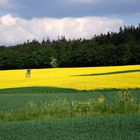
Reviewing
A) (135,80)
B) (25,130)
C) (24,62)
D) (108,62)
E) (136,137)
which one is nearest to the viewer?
(136,137)

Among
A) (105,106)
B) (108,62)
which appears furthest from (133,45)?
(105,106)

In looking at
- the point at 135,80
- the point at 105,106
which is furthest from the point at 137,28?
the point at 105,106

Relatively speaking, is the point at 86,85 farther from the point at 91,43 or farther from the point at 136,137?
the point at 91,43

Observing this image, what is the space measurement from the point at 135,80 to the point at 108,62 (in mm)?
58468

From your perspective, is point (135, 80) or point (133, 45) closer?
point (135, 80)

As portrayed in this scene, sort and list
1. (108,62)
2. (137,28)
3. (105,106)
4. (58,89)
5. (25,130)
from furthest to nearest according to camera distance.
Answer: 1. (137,28)
2. (108,62)
3. (58,89)
4. (105,106)
5. (25,130)

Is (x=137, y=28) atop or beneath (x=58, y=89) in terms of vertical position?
atop

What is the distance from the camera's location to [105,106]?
1658cm

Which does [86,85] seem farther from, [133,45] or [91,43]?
[91,43]

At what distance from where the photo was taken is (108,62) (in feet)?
338

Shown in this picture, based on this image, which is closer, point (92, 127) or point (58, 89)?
point (92, 127)

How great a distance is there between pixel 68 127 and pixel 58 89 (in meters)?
27.9

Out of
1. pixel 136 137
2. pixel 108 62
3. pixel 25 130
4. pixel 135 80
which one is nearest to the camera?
pixel 136 137

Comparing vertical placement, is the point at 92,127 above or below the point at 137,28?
below
